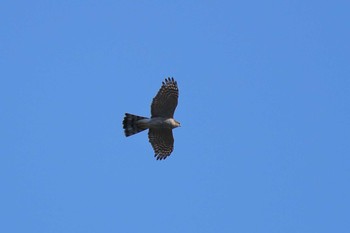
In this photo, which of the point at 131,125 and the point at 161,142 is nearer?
the point at 131,125

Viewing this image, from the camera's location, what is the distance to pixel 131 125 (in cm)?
4256

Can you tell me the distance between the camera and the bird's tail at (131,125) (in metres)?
42.5

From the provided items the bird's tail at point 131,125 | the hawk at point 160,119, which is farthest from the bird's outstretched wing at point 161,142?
the bird's tail at point 131,125

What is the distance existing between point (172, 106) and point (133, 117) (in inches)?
62.1

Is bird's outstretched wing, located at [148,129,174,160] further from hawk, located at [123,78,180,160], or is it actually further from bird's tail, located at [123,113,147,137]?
bird's tail, located at [123,113,147,137]

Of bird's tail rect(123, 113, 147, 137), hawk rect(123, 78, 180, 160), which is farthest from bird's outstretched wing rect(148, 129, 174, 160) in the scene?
bird's tail rect(123, 113, 147, 137)

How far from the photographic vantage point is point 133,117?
42500 mm

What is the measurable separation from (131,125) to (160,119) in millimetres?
1157

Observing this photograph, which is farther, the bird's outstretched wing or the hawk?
the bird's outstretched wing

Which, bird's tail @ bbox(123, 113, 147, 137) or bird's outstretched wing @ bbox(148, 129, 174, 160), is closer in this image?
bird's tail @ bbox(123, 113, 147, 137)

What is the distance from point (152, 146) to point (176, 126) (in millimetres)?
1443

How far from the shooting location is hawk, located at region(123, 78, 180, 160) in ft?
138

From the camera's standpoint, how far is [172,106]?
42.2 meters

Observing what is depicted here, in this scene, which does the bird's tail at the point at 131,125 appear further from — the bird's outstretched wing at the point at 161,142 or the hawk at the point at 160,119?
the bird's outstretched wing at the point at 161,142
